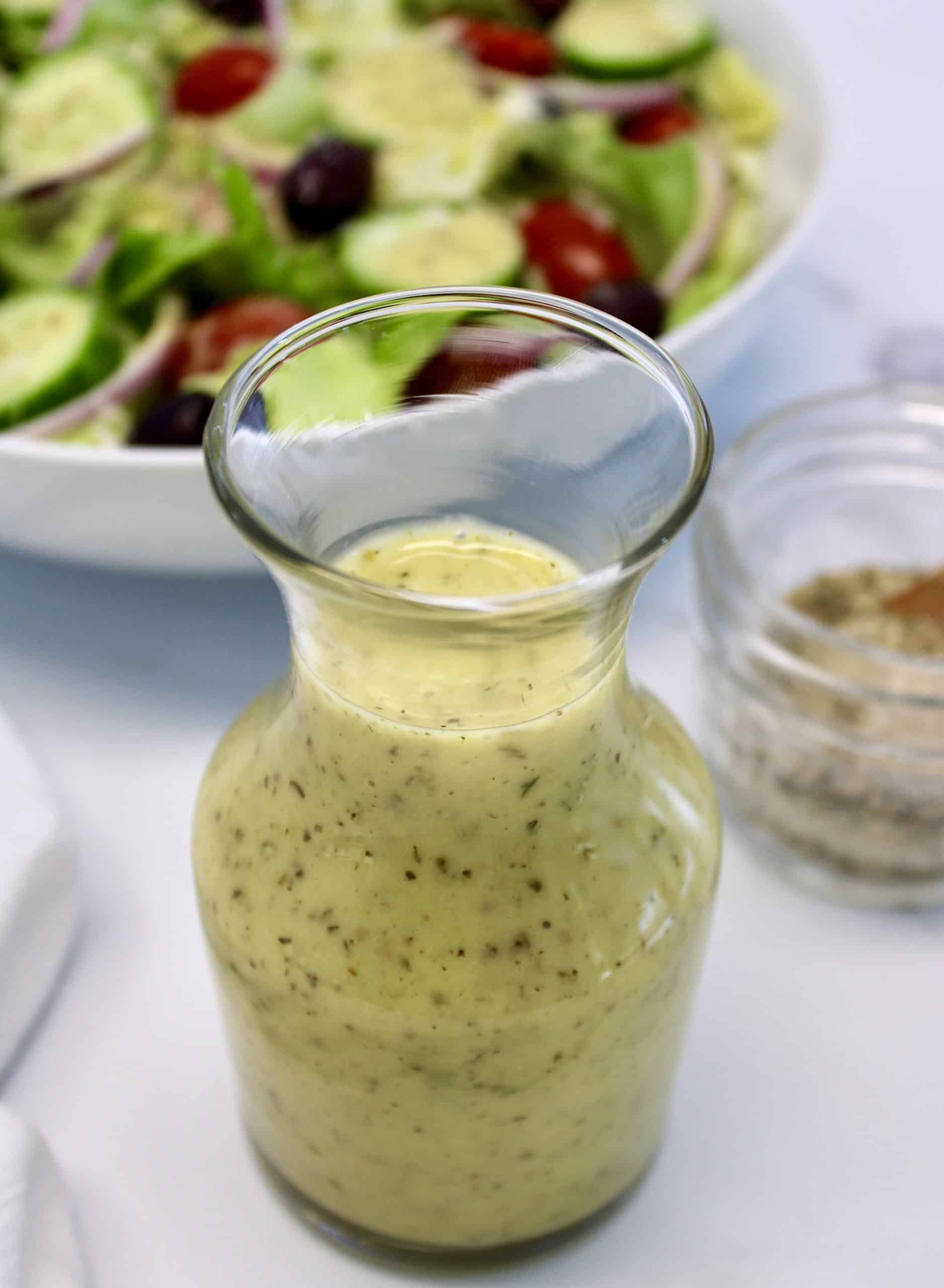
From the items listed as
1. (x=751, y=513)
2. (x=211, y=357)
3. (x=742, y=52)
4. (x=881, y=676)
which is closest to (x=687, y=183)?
(x=742, y=52)

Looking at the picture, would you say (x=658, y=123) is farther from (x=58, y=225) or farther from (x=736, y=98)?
(x=58, y=225)

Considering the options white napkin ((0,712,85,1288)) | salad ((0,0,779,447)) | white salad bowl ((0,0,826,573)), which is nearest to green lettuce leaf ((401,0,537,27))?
salad ((0,0,779,447))

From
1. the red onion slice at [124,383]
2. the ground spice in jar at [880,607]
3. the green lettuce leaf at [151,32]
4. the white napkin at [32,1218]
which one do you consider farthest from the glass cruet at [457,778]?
the green lettuce leaf at [151,32]

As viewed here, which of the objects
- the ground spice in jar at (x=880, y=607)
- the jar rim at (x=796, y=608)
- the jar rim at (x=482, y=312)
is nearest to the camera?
the jar rim at (x=482, y=312)

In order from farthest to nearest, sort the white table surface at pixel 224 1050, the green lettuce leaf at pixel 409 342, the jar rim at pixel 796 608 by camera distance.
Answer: the jar rim at pixel 796 608, the white table surface at pixel 224 1050, the green lettuce leaf at pixel 409 342

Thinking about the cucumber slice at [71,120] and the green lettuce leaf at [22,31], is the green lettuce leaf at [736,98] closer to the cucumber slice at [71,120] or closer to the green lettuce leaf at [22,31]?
the cucumber slice at [71,120]

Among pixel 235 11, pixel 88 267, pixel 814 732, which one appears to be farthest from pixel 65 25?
pixel 814 732

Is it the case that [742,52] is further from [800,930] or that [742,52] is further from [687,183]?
[800,930]
